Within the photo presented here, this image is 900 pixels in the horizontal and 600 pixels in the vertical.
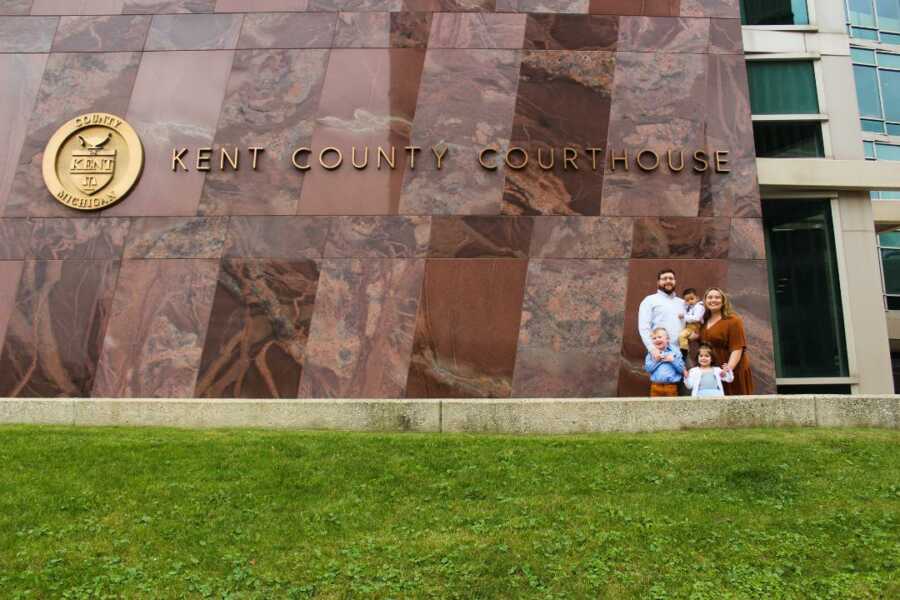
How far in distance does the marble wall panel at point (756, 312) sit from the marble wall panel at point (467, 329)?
359 cm

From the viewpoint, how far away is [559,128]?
12164 mm

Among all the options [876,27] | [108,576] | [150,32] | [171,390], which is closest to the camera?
[108,576]

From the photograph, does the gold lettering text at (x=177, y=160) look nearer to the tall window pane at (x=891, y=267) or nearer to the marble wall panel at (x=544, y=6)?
the marble wall panel at (x=544, y=6)

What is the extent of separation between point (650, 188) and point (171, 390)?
342 inches

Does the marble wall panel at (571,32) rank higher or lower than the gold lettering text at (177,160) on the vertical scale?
higher

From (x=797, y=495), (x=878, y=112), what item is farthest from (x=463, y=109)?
(x=878, y=112)

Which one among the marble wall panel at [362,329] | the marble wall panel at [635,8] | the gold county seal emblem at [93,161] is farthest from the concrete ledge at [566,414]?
the marble wall panel at [635,8]

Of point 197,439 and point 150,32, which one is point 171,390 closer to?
point 197,439

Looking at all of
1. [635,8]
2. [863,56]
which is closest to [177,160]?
[635,8]

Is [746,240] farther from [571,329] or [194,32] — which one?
[194,32]

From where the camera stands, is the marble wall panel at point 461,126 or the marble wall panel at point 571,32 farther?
the marble wall panel at point 571,32

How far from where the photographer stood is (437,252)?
11.6 m

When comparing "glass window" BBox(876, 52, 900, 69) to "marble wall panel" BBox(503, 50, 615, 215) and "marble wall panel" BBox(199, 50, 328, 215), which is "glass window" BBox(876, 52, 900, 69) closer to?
"marble wall panel" BBox(503, 50, 615, 215)

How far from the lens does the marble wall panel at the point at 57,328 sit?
37.1ft
